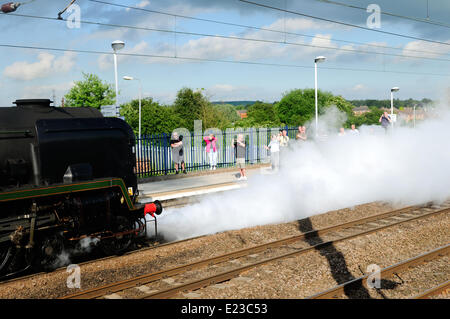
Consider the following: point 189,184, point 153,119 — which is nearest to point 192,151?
point 189,184

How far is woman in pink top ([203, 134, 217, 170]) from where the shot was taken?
17.8 meters

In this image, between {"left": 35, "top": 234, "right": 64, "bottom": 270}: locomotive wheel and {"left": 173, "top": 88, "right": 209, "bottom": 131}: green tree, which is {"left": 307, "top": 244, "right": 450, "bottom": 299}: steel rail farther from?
{"left": 173, "top": 88, "right": 209, "bottom": 131}: green tree

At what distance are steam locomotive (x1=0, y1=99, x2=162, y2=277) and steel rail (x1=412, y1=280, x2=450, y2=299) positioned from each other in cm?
513

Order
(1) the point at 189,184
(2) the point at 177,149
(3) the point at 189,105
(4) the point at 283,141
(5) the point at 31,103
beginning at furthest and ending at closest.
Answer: (3) the point at 189,105 → (4) the point at 283,141 → (2) the point at 177,149 → (1) the point at 189,184 → (5) the point at 31,103

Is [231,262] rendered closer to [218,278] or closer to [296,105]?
[218,278]

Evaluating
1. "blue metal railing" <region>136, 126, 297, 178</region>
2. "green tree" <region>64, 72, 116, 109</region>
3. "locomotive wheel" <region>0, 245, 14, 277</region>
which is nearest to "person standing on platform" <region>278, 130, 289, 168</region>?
A: "blue metal railing" <region>136, 126, 297, 178</region>

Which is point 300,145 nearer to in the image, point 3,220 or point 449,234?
point 449,234

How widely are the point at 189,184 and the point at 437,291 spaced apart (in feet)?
32.6

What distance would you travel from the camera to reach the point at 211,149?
59.7ft

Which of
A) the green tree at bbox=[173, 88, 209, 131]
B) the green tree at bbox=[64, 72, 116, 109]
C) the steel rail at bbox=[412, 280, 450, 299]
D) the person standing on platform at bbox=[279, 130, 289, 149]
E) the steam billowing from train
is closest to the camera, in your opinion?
the steel rail at bbox=[412, 280, 450, 299]

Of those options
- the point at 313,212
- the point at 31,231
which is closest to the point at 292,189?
the point at 313,212

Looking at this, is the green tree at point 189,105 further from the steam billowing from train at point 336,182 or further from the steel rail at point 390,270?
the steel rail at point 390,270
